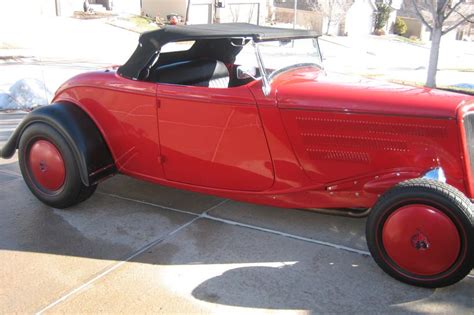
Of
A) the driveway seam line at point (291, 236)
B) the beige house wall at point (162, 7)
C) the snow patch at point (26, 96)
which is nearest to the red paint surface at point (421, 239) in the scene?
the driveway seam line at point (291, 236)

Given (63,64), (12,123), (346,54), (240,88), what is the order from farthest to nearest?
1. (346,54)
2. (63,64)
3. (12,123)
4. (240,88)

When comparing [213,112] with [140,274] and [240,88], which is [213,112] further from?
[140,274]

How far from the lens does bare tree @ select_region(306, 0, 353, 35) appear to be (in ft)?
94.2

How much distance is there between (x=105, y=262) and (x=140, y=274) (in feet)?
0.93

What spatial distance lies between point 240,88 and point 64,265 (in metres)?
1.60

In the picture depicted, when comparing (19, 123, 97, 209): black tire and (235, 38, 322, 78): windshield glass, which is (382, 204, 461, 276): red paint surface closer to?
(235, 38, 322, 78): windshield glass

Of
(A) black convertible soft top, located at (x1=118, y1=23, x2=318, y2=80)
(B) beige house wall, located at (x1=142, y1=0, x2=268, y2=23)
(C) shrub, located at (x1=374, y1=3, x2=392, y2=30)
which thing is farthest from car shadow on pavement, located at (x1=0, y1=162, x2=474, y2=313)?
(C) shrub, located at (x1=374, y1=3, x2=392, y2=30)

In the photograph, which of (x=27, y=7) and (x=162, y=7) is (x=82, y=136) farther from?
(x=162, y=7)

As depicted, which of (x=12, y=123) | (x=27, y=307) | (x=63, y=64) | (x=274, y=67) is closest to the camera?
(x=27, y=307)

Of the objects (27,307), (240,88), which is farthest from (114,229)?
(240,88)

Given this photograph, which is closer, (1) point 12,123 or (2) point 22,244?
(2) point 22,244

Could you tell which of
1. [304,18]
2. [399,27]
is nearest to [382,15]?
[399,27]

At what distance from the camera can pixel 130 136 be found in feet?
11.8

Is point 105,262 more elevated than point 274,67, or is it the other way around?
point 274,67
